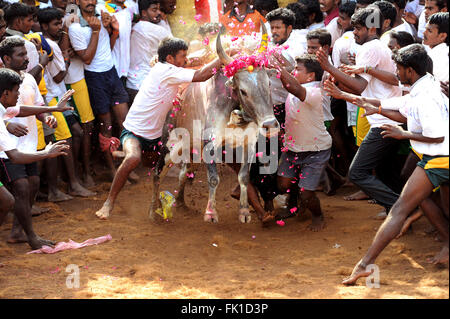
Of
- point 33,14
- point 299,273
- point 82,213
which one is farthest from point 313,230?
point 33,14

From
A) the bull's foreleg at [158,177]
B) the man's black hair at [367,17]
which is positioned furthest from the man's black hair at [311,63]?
the bull's foreleg at [158,177]

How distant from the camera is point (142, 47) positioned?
10516 mm

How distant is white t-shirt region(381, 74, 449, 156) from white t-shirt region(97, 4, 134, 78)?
5.41 metres

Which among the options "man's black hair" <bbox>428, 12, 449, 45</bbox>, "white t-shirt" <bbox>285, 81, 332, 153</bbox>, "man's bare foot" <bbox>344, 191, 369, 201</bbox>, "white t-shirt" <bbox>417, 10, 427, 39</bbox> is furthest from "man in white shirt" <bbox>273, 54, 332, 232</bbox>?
"white t-shirt" <bbox>417, 10, 427, 39</bbox>

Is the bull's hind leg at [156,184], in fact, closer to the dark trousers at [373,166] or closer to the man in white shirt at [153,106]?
the man in white shirt at [153,106]

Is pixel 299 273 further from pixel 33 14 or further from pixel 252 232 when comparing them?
pixel 33 14

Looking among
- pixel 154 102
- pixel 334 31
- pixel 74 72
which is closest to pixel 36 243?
pixel 154 102

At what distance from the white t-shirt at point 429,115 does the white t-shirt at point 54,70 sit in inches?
206

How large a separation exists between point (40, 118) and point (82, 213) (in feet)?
5.29

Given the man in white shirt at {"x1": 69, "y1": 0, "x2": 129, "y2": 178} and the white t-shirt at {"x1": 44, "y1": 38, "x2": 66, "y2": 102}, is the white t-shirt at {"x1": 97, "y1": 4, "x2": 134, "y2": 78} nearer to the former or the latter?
the man in white shirt at {"x1": 69, "y1": 0, "x2": 129, "y2": 178}

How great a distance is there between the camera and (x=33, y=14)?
8992 mm

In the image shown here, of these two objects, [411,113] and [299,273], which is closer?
[411,113]

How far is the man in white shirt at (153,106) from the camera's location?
7980 mm

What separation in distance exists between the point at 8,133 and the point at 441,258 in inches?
185
